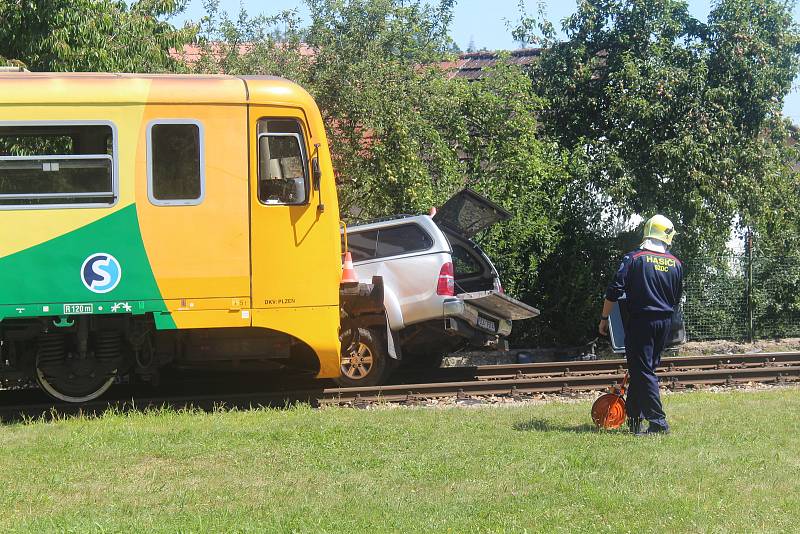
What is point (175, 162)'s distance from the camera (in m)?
10.1

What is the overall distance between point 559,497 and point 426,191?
10.3 m

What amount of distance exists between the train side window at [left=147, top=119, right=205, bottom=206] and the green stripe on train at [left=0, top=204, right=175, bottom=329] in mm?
347

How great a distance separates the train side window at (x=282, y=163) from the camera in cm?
1040

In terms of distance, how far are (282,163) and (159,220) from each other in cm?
140

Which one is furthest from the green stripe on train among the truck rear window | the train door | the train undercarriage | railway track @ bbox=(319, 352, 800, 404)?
the truck rear window

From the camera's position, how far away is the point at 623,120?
18047 mm

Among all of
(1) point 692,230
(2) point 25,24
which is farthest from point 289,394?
(1) point 692,230

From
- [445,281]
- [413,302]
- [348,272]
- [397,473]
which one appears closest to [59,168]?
[348,272]

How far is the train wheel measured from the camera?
35.0 ft

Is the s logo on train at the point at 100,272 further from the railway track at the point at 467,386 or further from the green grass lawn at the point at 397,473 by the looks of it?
the railway track at the point at 467,386

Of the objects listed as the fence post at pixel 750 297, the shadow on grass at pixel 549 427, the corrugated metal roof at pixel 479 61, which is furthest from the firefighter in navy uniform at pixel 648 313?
the corrugated metal roof at pixel 479 61

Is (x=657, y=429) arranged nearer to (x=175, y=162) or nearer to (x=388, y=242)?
(x=388, y=242)

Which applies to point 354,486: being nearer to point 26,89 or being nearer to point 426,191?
point 26,89

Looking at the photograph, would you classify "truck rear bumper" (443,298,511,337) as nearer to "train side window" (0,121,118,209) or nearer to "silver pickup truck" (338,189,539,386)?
"silver pickup truck" (338,189,539,386)
